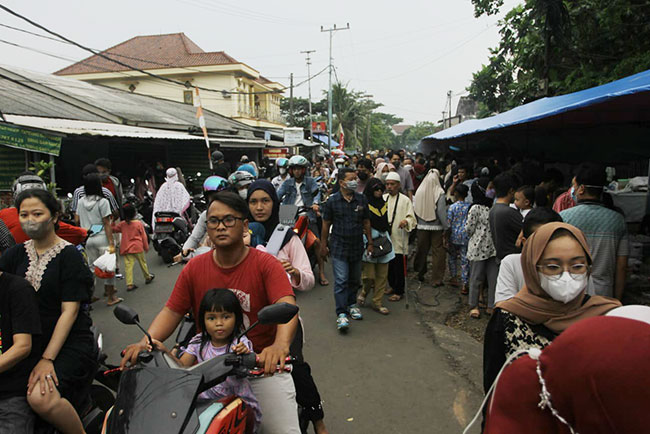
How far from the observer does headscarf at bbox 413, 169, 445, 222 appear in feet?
21.6

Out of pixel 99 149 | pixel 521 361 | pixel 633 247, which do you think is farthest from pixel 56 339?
pixel 99 149

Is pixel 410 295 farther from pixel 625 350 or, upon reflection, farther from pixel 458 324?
pixel 625 350

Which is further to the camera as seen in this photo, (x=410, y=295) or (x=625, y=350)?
(x=410, y=295)

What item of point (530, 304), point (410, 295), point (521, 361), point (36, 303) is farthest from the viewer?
point (410, 295)

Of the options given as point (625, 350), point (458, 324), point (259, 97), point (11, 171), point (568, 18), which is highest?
point (259, 97)

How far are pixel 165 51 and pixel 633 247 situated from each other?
42.3 m

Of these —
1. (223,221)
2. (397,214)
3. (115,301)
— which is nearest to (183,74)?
(115,301)

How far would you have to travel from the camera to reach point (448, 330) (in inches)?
204

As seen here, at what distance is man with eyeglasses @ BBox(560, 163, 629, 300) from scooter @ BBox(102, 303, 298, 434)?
8.57ft

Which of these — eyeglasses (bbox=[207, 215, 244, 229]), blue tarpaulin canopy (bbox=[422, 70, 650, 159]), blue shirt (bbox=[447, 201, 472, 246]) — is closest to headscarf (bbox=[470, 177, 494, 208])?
blue shirt (bbox=[447, 201, 472, 246])

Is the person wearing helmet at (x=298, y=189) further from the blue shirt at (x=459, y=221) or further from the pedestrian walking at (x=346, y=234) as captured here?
the blue shirt at (x=459, y=221)

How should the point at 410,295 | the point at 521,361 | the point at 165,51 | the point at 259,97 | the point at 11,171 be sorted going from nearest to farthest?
the point at 521,361
the point at 410,295
the point at 11,171
the point at 165,51
the point at 259,97

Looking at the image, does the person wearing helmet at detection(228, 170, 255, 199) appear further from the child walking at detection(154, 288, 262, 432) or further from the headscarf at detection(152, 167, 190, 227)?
the child walking at detection(154, 288, 262, 432)

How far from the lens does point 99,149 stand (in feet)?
43.3
